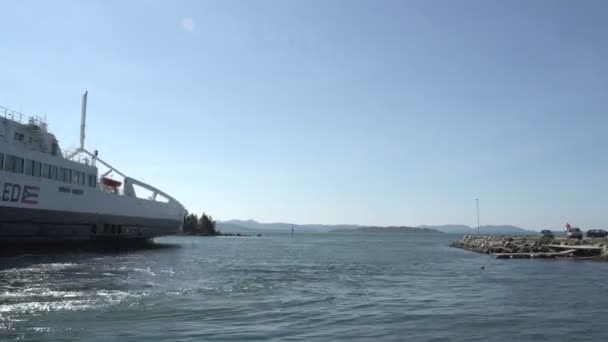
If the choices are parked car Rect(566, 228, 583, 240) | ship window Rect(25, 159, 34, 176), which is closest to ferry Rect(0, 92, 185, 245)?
ship window Rect(25, 159, 34, 176)

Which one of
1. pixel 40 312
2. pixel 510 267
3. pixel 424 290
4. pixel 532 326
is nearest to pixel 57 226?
pixel 40 312

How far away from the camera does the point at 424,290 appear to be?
27406 mm

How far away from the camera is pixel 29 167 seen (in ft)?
155

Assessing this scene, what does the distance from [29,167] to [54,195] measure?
414 centimetres

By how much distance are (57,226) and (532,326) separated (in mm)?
46654

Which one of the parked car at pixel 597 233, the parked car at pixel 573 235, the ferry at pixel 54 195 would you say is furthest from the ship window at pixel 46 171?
the parked car at pixel 597 233

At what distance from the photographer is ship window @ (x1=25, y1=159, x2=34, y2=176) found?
46750 mm

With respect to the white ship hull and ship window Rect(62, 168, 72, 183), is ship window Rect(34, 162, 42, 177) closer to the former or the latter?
the white ship hull

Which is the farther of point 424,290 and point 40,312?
point 424,290

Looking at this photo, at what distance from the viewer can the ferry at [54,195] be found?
44469 millimetres

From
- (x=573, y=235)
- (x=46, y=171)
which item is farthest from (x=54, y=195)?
(x=573, y=235)

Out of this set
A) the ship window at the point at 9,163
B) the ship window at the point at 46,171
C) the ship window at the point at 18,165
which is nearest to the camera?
the ship window at the point at 9,163

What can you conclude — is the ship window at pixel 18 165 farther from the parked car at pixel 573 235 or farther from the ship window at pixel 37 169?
the parked car at pixel 573 235

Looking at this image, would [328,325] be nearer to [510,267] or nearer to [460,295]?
[460,295]
